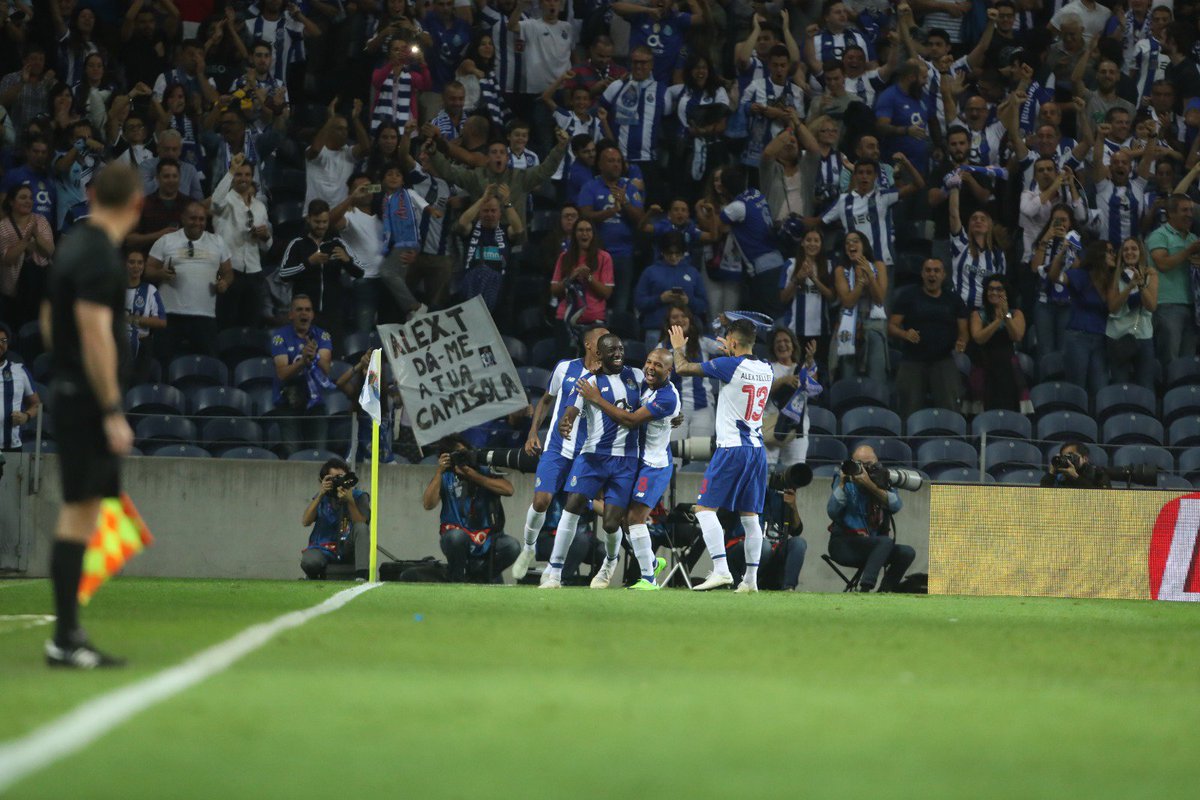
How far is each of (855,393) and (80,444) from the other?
12979 millimetres

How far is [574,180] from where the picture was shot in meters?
18.9

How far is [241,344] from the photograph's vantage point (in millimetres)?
18062

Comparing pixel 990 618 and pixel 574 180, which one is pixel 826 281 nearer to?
pixel 574 180

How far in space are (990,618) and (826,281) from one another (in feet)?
24.2

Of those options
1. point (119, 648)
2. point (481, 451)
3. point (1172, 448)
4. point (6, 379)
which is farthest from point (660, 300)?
point (119, 648)

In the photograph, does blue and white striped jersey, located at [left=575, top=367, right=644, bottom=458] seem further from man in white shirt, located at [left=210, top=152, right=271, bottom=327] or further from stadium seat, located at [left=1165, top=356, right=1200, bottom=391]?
stadium seat, located at [left=1165, top=356, right=1200, bottom=391]

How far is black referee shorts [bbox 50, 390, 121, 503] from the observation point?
6.39m

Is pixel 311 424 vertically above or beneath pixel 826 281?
beneath

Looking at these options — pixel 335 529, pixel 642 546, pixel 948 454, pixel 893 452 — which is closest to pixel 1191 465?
pixel 948 454

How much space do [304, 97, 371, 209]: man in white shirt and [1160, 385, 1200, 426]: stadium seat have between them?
9.66 m

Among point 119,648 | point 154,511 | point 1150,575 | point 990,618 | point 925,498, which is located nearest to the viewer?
point 119,648

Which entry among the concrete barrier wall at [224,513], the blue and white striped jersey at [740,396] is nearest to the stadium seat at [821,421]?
the concrete barrier wall at [224,513]

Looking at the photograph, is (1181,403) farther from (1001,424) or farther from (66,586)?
(66,586)

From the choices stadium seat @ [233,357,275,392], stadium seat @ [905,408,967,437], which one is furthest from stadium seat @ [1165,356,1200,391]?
stadium seat @ [233,357,275,392]
